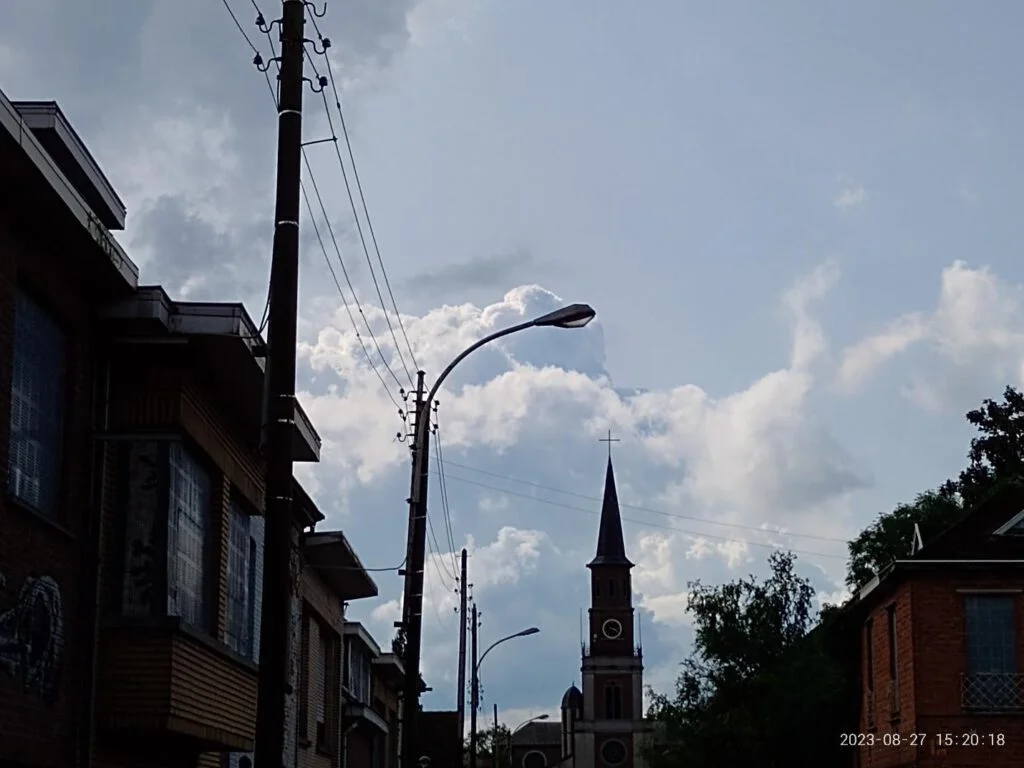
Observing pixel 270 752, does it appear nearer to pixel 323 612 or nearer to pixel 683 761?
pixel 323 612

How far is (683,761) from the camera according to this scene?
4922 cm

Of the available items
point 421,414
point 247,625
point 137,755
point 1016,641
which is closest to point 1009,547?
point 1016,641

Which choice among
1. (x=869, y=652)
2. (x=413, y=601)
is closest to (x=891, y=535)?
(x=869, y=652)

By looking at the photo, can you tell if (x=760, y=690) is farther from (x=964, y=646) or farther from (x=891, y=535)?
(x=964, y=646)

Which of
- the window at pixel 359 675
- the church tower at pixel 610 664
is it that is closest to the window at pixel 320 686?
the window at pixel 359 675

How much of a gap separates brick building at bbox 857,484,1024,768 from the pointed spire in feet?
388

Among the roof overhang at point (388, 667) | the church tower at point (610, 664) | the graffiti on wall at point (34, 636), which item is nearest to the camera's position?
the graffiti on wall at point (34, 636)

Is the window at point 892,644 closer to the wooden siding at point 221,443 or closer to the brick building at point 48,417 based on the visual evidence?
the wooden siding at point 221,443

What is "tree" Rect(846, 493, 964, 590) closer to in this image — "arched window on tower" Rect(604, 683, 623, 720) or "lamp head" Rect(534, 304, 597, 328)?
"lamp head" Rect(534, 304, 597, 328)

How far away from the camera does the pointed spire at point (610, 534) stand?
14825cm

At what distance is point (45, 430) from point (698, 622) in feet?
127

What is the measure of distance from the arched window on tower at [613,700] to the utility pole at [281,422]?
454ft

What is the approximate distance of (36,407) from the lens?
45.2 feet

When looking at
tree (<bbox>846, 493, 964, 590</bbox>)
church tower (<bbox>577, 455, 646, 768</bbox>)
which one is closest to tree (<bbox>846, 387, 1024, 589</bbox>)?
tree (<bbox>846, 493, 964, 590</bbox>)
